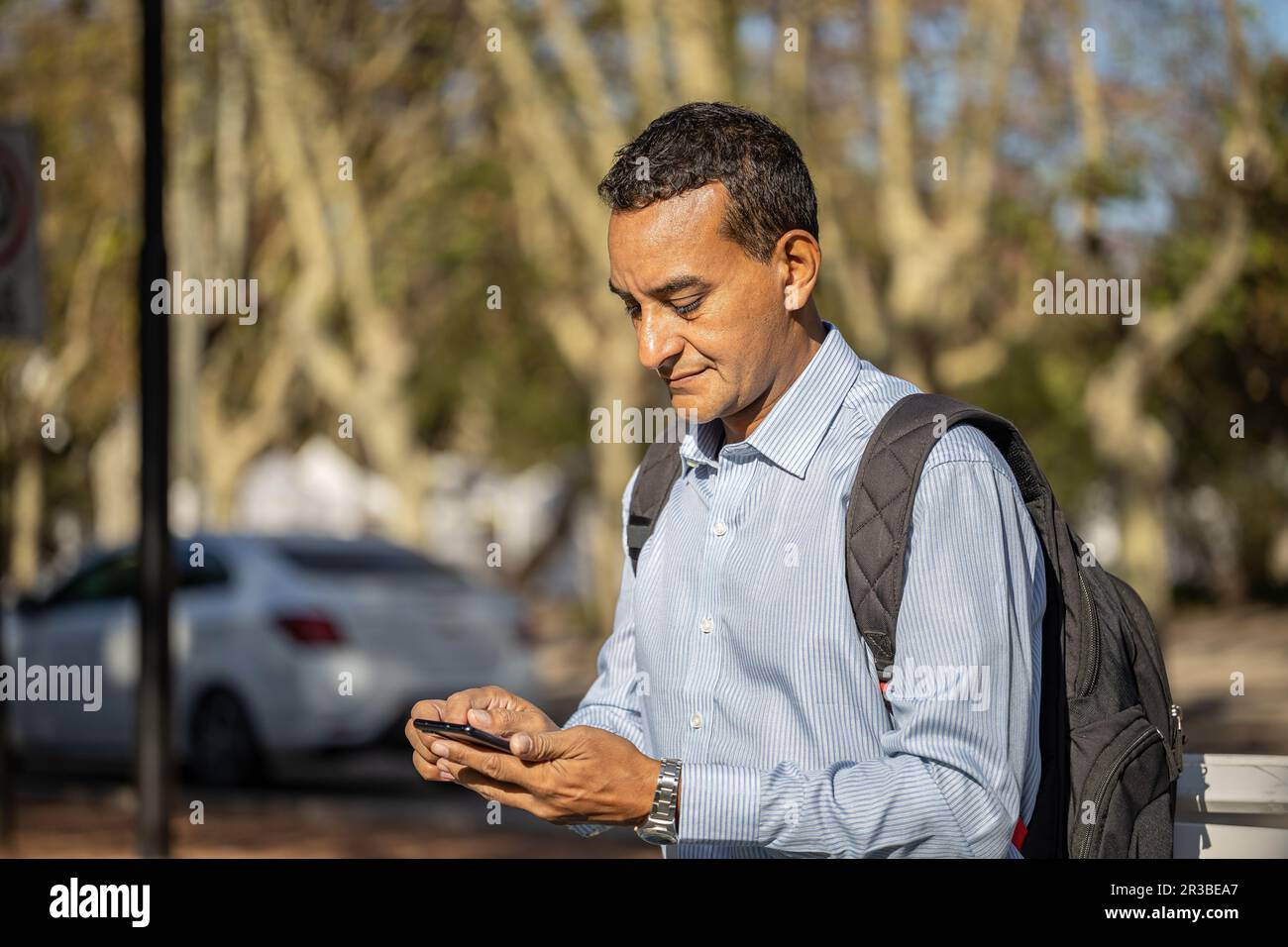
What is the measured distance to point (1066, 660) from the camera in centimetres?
227

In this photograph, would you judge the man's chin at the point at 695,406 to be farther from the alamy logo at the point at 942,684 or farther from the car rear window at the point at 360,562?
the car rear window at the point at 360,562

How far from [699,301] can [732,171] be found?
0.56 ft

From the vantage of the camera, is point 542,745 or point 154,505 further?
point 154,505

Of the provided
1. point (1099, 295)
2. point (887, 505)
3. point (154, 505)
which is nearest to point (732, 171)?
point (887, 505)

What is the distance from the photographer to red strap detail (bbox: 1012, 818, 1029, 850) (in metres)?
2.21

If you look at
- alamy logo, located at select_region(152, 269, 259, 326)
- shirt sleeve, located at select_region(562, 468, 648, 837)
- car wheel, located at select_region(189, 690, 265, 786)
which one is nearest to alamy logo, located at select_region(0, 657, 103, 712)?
car wheel, located at select_region(189, 690, 265, 786)

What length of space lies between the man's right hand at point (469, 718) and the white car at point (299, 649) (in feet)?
30.5

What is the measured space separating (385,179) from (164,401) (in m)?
15.6

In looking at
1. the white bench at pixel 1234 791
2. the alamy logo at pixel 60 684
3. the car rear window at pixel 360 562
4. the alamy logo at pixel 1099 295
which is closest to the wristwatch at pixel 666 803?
the white bench at pixel 1234 791

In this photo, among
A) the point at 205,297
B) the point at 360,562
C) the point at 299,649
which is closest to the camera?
the point at 299,649

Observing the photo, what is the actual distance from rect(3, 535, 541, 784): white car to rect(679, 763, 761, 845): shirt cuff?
374 inches

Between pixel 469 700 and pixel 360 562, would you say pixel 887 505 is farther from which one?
pixel 360 562

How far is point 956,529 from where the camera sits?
2.15m

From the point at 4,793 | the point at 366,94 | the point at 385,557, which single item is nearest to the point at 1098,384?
the point at 385,557
